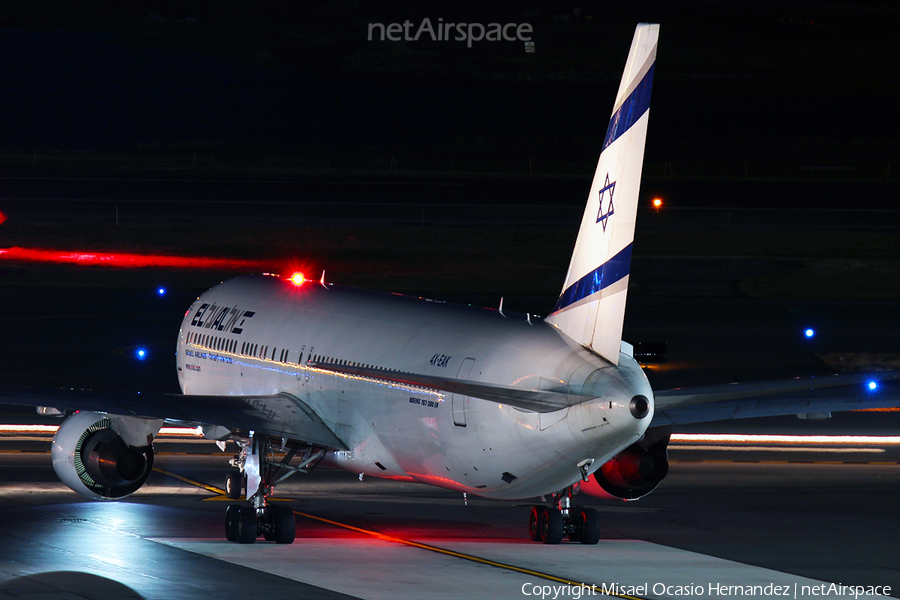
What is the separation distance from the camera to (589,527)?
27750 millimetres

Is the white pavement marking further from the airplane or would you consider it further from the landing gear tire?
the airplane

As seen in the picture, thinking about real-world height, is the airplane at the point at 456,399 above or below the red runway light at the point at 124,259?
below

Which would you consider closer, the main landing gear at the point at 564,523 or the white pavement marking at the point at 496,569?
the white pavement marking at the point at 496,569

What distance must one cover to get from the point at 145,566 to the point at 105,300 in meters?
37.1

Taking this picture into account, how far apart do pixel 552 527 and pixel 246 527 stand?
606cm

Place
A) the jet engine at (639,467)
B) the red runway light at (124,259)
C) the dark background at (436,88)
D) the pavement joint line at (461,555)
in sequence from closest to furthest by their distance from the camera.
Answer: the pavement joint line at (461,555) → the jet engine at (639,467) → the red runway light at (124,259) → the dark background at (436,88)

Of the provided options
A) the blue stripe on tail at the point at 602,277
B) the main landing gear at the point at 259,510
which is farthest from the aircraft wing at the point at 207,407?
the blue stripe on tail at the point at 602,277

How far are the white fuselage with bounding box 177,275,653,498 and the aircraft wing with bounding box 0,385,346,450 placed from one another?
0.24 meters

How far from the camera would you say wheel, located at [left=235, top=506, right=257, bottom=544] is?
27719 mm

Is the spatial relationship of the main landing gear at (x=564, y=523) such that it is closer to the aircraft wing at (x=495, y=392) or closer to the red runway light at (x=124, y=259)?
the aircraft wing at (x=495, y=392)

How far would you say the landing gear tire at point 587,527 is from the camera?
2775 centimetres

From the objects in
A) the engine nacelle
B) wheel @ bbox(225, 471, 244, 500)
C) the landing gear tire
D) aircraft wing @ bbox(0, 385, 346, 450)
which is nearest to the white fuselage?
aircraft wing @ bbox(0, 385, 346, 450)

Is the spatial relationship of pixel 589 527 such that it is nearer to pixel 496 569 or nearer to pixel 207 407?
pixel 496 569

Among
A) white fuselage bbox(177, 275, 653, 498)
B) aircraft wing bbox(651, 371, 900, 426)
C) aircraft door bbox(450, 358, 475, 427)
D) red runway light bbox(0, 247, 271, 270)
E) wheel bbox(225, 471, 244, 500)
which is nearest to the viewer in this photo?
white fuselage bbox(177, 275, 653, 498)
